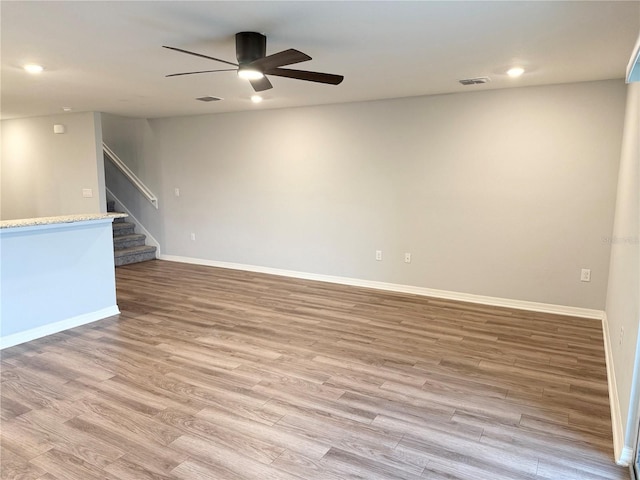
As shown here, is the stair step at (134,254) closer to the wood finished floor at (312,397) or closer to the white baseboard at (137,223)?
the white baseboard at (137,223)

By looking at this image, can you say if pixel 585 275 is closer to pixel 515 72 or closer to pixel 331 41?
pixel 515 72

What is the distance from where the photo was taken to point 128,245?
7.16 metres

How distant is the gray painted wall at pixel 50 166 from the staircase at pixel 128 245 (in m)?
0.75

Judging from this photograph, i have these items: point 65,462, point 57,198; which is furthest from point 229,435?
point 57,198

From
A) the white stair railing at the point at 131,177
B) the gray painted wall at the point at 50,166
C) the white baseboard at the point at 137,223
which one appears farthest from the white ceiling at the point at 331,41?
the white baseboard at the point at 137,223

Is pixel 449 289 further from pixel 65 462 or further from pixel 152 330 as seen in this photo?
pixel 65 462

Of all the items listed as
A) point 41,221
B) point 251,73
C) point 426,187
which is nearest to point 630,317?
point 251,73

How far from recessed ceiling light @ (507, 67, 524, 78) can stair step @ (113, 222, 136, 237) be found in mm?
6291

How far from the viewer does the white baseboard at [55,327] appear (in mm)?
3627

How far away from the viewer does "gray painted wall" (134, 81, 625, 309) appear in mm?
4238

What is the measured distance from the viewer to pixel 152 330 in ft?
13.0

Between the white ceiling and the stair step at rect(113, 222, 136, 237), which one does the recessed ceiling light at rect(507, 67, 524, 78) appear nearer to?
the white ceiling

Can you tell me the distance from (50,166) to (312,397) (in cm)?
627

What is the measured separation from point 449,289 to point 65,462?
13.3 feet
